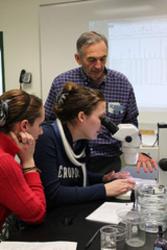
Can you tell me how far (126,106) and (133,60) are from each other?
3.81 feet

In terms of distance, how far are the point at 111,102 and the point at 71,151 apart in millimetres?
755

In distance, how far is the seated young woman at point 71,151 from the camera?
5.45 feet

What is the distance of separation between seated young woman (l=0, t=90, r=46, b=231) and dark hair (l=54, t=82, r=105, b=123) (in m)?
→ 0.18

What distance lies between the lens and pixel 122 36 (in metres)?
3.49

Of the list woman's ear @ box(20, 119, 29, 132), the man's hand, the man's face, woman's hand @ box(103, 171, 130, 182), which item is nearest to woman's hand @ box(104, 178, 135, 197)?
woman's hand @ box(103, 171, 130, 182)

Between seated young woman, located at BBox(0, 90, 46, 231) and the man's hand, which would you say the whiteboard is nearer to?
Answer: the man's hand

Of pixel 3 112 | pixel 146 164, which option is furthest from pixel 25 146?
pixel 146 164

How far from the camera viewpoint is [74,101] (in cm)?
176

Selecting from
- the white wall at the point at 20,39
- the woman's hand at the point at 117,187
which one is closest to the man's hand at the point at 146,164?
the woman's hand at the point at 117,187

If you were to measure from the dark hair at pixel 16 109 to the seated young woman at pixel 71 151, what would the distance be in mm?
205

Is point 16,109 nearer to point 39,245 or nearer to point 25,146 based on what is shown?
point 25,146

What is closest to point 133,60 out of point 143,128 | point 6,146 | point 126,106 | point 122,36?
point 122,36

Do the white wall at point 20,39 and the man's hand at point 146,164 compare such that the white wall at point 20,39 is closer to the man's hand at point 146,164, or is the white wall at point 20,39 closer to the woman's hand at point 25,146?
the man's hand at point 146,164

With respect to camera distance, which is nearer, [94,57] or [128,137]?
[128,137]
